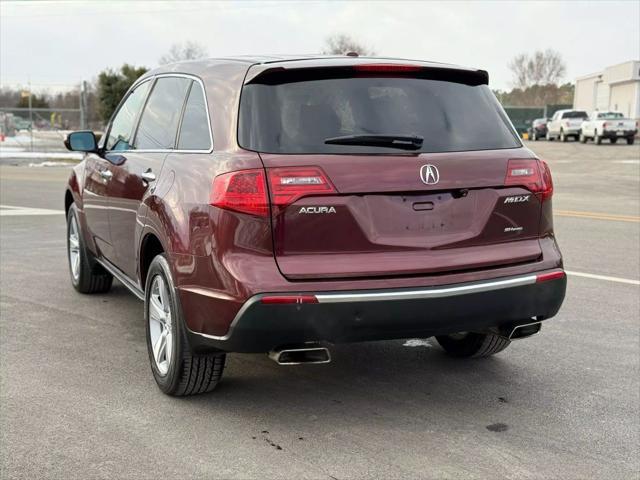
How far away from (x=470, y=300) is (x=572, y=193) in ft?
49.1

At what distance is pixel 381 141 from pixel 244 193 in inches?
28.4

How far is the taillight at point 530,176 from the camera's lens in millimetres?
4238

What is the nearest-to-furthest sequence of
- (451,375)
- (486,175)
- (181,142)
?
(486,175) < (181,142) < (451,375)

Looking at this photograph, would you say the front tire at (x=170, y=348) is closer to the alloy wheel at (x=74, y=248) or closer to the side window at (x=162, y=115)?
the side window at (x=162, y=115)

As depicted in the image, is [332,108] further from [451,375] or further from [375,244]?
[451,375]

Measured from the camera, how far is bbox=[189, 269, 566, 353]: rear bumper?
3779mm

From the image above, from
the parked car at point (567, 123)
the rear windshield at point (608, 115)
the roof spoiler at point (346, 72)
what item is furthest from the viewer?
the parked car at point (567, 123)

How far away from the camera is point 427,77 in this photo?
4375 millimetres

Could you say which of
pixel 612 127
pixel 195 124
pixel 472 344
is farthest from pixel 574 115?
pixel 195 124

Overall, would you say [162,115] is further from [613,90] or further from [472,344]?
[613,90]

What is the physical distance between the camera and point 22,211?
13.3 meters

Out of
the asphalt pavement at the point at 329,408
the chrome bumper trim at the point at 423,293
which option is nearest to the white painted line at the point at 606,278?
the asphalt pavement at the point at 329,408

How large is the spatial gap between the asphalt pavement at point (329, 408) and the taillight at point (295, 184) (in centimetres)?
119

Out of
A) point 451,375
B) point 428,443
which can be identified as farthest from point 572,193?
point 428,443
